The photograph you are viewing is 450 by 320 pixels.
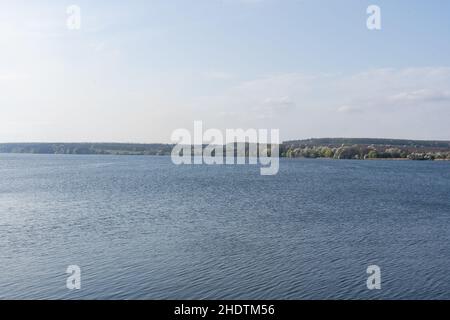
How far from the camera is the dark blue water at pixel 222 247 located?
1906 centimetres

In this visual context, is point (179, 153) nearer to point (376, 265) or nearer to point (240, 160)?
point (240, 160)

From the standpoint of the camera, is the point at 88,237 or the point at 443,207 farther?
the point at 443,207

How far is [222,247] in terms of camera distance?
25.3m

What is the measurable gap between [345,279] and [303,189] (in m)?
39.3

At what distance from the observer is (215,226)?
31.6 metres

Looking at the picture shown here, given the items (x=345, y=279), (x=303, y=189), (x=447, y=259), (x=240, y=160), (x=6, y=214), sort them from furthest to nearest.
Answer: (x=240, y=160), (x=303, y=189), (x=6, y=214), (x=447, y=259), (x=345, y=279)

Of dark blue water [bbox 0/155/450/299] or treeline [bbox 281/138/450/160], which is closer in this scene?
dark blue water [bbox 0/155/450/299]

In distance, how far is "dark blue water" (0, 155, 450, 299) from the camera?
19062 millimetres

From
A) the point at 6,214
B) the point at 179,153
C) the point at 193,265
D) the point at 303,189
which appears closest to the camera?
the point at 193,265

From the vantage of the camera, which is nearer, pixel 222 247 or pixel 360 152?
pixel 222 247

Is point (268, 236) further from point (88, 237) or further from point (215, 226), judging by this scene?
point (88, 237)

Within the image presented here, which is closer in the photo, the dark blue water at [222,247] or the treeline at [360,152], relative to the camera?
the dark blue water at [222,247]

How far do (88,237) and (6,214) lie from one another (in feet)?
38.6

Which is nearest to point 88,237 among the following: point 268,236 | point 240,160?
point 268,236
